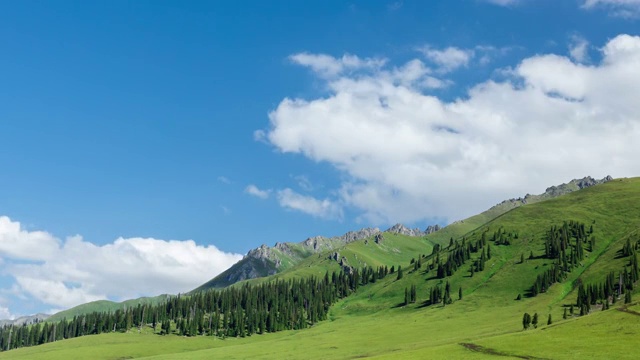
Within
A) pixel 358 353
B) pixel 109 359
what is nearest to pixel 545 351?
pixel 358 353

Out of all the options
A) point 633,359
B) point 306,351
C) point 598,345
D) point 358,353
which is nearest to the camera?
point 633,359

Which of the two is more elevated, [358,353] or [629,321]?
[629,321]

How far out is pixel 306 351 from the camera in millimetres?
160250

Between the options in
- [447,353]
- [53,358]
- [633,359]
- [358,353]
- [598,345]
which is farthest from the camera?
[53,358]

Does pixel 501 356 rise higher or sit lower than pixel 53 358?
higher

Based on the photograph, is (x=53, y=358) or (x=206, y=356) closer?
(x=206, y=356)

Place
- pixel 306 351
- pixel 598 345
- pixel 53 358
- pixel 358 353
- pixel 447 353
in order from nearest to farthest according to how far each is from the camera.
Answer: pixel 598 345 < pixel 447 353 < pixel 358 353 < pixel 306 351 < pixel 53 358

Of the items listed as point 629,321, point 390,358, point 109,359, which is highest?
point 629,321

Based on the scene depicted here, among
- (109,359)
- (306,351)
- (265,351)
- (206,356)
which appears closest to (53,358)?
(109,359)

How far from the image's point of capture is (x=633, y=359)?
82.1m

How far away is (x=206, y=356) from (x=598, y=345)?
115m

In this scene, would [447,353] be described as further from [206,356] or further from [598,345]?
[206,356]

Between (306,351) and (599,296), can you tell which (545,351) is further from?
(599,296)

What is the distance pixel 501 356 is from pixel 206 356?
102 m
